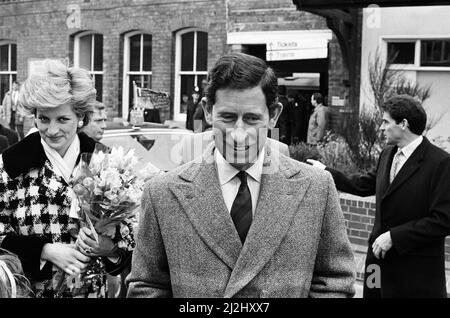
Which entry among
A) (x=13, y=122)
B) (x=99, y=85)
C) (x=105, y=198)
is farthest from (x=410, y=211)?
(x=13, y=122)

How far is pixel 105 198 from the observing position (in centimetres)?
351

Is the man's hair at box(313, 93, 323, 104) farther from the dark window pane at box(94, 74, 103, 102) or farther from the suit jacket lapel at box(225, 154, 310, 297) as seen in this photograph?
the suit jacket lapel at box(225, 154, 310, 297)

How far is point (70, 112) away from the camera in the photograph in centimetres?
386

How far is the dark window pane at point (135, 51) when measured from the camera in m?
21.9

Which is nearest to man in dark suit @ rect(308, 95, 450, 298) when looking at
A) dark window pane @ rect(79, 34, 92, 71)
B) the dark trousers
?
the dark trousers

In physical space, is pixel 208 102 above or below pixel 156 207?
above

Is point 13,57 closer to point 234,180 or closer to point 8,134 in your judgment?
point 8,134

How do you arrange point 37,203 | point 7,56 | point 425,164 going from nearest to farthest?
point 37,203
point 425,164
point 7,56

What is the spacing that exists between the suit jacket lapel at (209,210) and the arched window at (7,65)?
24435 mm

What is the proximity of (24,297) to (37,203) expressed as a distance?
121cm

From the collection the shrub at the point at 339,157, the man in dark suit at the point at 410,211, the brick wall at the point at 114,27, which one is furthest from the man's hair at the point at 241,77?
the brick wall at the point at 114,27

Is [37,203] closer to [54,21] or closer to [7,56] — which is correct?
A: [54,21]

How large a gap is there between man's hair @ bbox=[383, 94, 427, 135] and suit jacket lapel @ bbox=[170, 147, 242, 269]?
2959 millimetres
